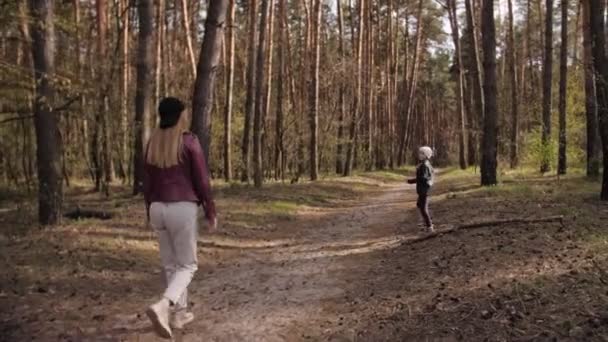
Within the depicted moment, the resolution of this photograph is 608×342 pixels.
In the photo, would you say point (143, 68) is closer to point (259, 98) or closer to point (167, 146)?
point (259, 98)

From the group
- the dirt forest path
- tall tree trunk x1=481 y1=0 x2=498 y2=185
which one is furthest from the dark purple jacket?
tall tree trunk x1=481 y1=0 x2=498 y2=185

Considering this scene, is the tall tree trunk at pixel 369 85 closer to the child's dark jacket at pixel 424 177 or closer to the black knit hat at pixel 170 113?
the child's dark jacket at pixel 424 177

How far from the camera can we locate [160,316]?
16.1ft

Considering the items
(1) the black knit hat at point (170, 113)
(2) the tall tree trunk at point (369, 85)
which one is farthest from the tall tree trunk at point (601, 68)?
(2) the tall tree trunk at point (369, 85)

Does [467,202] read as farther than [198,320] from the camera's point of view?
Yes

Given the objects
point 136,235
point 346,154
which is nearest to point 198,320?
point 136,235

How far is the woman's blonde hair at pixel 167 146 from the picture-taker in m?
5.24

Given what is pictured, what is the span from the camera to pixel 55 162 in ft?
32.8

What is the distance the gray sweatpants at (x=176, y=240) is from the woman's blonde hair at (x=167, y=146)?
386mm

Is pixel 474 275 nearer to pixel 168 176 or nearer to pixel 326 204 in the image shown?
pixel 168 176

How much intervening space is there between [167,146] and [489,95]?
14.2 m

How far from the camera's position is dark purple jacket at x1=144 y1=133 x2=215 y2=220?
523 centimetres

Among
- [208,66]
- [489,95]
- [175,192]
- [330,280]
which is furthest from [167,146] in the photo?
[489,95]

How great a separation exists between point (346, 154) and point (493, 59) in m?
12.9
